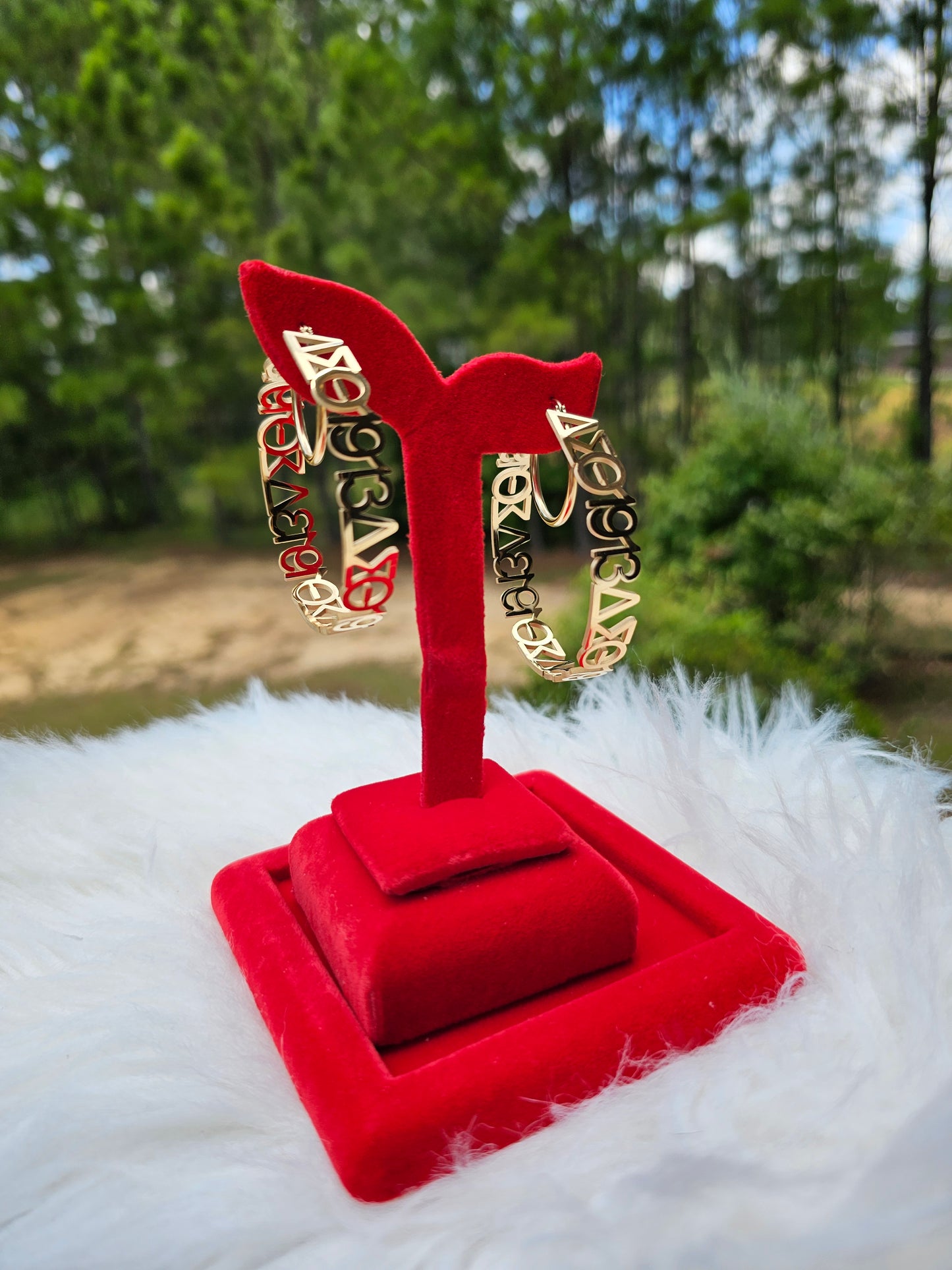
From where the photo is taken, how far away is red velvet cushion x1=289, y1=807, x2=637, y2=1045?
0.55 meters

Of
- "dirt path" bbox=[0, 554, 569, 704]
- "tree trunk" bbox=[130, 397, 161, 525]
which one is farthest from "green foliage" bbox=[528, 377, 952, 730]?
"tree trunk" bbox=[130, 397, 161, 525]

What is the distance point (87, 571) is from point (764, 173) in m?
2.10

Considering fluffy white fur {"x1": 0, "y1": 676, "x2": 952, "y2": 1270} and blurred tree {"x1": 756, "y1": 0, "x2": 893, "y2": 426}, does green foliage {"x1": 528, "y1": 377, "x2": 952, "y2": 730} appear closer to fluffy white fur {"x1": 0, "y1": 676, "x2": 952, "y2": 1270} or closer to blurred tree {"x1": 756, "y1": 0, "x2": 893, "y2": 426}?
blurred tree {"x1": 756, "y1": 0, "x2": 893, "y2": 426}

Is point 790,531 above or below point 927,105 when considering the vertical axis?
below

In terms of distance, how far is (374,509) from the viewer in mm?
631

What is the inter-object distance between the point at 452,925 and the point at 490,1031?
8 centimetres

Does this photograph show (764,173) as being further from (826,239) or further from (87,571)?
(87,571)

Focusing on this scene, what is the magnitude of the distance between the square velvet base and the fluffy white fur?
17 mm

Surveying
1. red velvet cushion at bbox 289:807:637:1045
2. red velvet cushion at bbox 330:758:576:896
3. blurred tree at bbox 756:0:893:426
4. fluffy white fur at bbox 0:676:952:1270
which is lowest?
fluffy white fur at bbox 0:676:952:1270

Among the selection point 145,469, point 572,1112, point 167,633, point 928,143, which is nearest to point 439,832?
point 572,1112

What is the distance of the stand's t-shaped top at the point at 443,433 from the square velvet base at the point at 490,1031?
17 cm

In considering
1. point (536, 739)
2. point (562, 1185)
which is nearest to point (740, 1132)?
point (562, 1185)

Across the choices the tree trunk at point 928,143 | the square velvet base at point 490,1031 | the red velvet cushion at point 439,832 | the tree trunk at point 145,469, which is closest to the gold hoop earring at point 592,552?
the red velvet cushion at point 439,832

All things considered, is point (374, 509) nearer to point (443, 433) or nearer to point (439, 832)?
point (443, 433)
